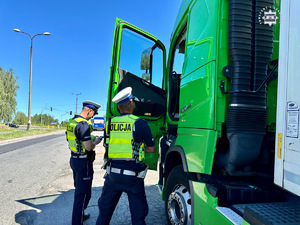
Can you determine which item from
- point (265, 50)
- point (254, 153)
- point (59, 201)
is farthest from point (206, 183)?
point (59, 201)

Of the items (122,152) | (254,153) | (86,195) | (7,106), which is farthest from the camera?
(7,106)

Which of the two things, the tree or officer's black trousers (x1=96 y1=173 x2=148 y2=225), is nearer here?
officer's black trousers (x1=96 y1=173 x2=148 y2=225)

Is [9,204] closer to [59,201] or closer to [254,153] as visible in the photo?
[59,201]

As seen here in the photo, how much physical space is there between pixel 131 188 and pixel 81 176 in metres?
0.93

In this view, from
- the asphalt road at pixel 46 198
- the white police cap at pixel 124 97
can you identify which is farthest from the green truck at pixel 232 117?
the asphalt road at pixel 46 198

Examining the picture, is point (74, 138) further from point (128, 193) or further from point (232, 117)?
point (232, 117)

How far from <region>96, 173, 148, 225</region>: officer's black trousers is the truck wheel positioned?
332 mm

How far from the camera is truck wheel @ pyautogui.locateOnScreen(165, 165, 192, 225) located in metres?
2.20

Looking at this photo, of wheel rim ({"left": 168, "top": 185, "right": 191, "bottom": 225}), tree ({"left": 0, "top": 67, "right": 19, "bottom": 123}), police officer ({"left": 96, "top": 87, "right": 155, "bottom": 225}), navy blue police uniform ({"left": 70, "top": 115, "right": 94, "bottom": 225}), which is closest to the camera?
wheel rim ({"left": 168, "top": 185, "right": 191, "bottom": 225})

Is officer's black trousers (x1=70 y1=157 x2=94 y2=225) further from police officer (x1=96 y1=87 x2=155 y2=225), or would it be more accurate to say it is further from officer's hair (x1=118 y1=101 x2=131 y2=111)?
officer's hair (x1=118 y1=101 x2=131 y2=111)

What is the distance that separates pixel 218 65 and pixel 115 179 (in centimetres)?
154

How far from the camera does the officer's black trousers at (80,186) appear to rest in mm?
2904

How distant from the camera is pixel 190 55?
2.40 m

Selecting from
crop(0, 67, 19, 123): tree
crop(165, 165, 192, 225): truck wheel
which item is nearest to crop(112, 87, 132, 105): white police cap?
crop(165, 165, 192, 225): truck wheel
